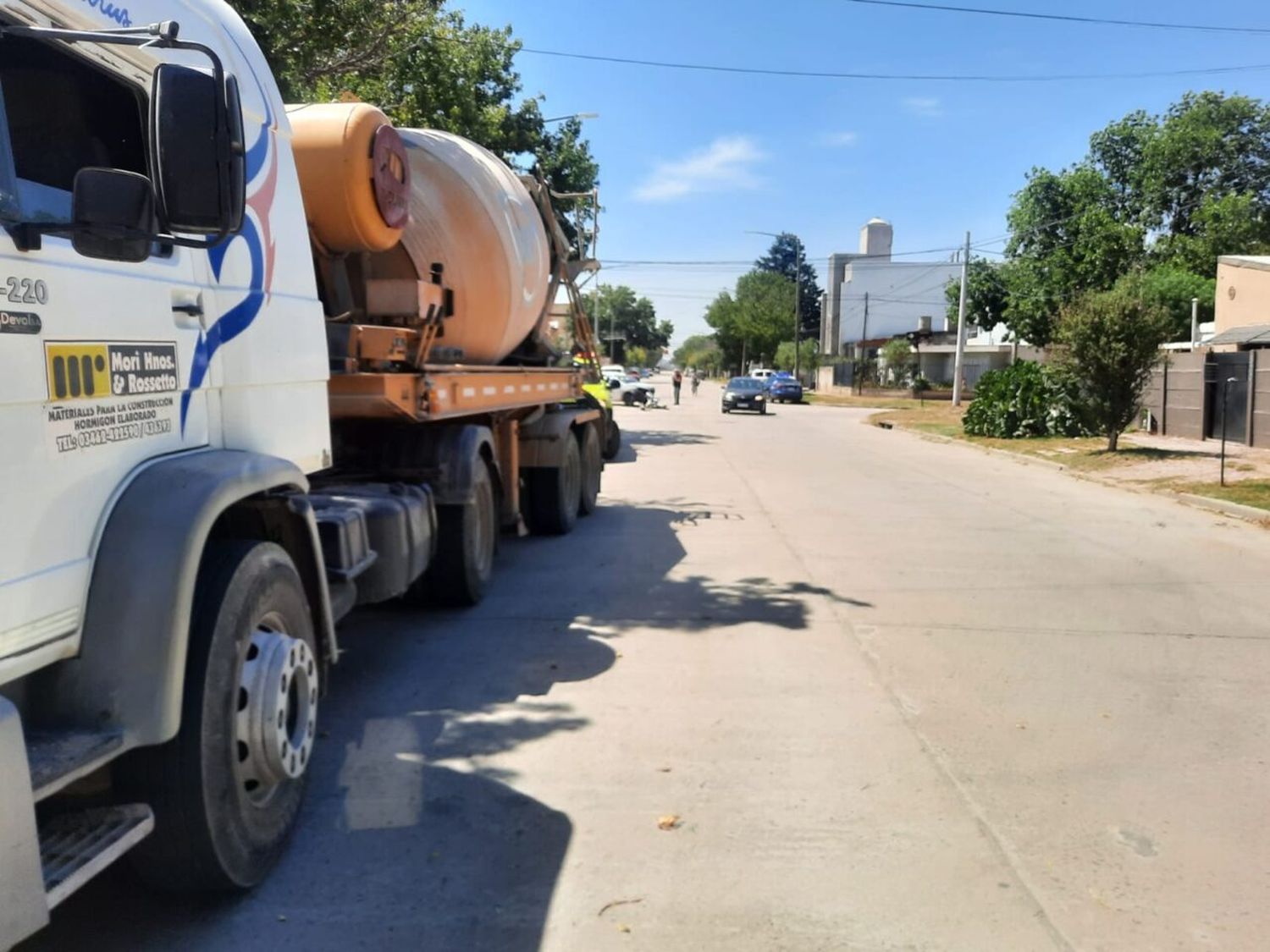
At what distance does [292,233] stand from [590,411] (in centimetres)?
772

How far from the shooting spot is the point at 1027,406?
24453 millimetres

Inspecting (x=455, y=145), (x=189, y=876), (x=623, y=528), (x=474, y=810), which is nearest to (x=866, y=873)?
(x=474, y=810)

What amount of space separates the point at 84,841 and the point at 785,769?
288 centimetres

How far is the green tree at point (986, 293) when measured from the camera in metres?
45.7

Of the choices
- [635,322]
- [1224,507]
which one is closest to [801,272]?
[635,322]

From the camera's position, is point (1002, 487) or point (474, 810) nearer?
point (474, 810)

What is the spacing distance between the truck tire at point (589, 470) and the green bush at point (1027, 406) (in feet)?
46.5

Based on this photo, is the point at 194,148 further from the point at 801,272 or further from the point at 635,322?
the point at 635,322

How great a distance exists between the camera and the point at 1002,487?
51.3 ft

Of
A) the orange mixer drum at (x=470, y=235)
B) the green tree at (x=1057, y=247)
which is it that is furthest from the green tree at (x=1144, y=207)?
the orange mixer drum at (x=470, y=235)

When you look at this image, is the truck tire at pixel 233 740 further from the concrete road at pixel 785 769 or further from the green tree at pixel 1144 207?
the green tree at pixel 1144 207

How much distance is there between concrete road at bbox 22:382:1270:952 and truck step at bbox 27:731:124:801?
87 centimetres

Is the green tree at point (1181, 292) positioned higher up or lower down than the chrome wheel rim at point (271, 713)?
higher up

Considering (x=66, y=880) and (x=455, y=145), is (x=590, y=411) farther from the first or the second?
(x=66, y=880)
